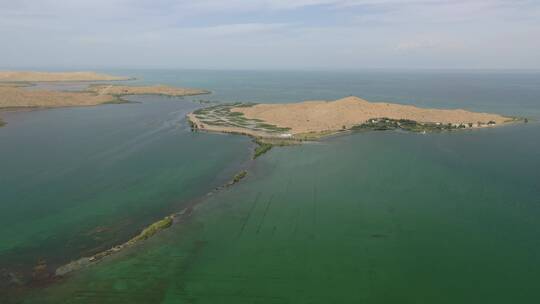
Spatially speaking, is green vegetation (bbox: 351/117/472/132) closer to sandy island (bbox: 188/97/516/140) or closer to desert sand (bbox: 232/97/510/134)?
sandy island (bbox: 188/97/516/140)

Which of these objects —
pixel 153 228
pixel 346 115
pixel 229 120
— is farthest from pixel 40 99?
pixel 153 228

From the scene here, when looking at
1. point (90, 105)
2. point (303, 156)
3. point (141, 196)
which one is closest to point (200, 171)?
point (141, 196)

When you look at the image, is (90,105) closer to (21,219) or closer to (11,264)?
(21,219)

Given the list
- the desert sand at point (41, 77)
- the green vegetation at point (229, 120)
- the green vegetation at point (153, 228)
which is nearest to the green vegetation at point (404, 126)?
the green vegetation at point (229, 120)

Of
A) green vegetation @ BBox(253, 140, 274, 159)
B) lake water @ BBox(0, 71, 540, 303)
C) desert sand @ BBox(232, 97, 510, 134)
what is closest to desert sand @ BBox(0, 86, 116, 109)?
lake water @ BBox(0, 71, 540, 303)

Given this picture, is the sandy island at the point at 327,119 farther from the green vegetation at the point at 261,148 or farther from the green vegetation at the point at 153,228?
the green vegetation at the point at 153,228
